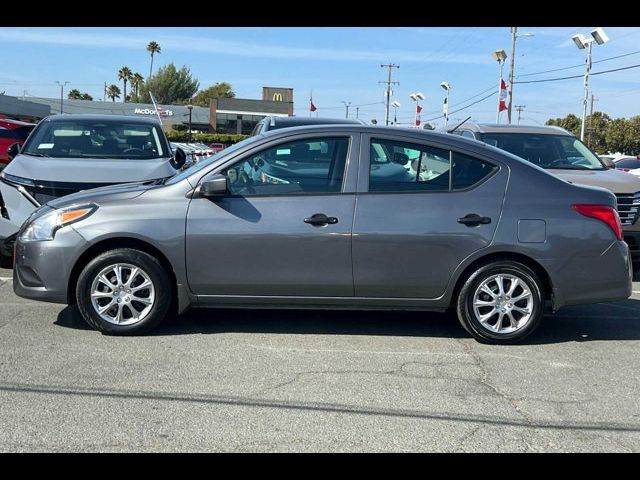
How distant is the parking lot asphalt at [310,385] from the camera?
12.4 ft

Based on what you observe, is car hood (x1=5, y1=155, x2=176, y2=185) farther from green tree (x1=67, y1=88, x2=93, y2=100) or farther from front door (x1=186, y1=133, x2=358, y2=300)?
green tree (x1=67, y1=88, x2=93, y2=100)

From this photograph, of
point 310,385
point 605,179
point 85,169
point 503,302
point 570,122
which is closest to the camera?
point 310,385

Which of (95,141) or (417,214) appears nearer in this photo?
(417,214)

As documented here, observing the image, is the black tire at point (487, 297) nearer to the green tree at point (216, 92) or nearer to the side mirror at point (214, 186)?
the side mirror at point (214, 186)

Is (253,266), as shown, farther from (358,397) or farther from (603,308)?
(603,308)

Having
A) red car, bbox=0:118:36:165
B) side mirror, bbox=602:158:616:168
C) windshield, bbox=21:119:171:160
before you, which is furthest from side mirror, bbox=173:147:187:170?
red car, bbox=0:118:36:165

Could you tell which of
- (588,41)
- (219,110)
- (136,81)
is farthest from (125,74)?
(588,41)

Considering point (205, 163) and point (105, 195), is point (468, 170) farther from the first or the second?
point (105, 195)

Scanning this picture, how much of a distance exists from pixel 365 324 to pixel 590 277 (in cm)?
196

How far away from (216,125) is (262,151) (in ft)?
220

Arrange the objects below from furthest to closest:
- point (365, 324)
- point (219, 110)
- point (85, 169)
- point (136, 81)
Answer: point (136, 81)
point (219, 110)
point (85, 169)
point (365, 324)

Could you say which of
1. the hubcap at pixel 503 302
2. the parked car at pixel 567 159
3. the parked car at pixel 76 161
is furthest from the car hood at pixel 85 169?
the parked car at pixel 567 159

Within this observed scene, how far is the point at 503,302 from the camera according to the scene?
5551 millimetres

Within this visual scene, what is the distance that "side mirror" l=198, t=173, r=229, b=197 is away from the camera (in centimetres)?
532
